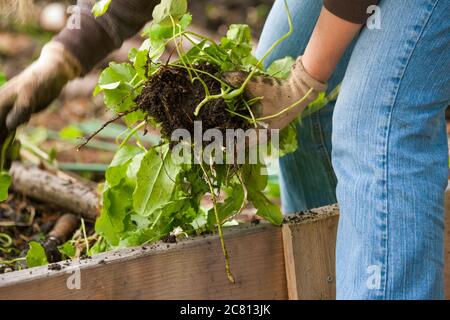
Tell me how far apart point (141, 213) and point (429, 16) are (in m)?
0.72

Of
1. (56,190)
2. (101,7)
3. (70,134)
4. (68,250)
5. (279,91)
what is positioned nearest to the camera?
(101,7)

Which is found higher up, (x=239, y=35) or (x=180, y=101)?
(x=239, y=35)

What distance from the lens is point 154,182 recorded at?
1.59 m

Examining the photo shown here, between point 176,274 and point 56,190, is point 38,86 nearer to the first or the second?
point 176,274

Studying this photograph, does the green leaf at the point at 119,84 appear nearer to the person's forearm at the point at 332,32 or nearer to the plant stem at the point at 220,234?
the plant stem at the point at 220,234

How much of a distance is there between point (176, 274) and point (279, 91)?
459 millimetres

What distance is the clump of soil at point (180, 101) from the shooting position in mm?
1507

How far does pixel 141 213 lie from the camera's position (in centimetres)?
158

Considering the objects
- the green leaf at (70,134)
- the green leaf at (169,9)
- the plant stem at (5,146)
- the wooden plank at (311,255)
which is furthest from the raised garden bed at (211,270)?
the green leaf at (70,134)

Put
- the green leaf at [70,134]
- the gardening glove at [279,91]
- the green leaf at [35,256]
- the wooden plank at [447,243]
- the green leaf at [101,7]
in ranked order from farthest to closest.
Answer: the green leaf at [70,134] → the wooden plank at [447,243] → the green leaf at [35,256] → the gardening glove at [279,91] → the green leaf at [101,7]

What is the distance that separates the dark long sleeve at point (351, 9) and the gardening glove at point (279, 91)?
7.7 inches

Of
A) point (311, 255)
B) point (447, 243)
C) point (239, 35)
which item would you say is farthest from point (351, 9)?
point (447, 243)

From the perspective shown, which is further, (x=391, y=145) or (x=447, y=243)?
(x=447, y=243)
